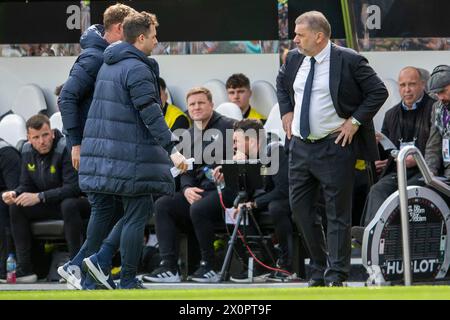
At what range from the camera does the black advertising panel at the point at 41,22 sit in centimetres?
1212

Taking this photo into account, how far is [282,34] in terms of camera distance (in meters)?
11.7

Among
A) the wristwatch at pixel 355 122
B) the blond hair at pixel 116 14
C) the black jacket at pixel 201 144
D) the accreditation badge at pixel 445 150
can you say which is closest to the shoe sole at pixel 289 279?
the black jacket at pixel 201 144

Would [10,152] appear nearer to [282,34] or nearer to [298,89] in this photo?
[282,34]

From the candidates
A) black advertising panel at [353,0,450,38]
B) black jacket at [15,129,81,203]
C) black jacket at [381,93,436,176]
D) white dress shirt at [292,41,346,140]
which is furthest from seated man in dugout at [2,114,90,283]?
white dress shirt at [292,41,346,140]

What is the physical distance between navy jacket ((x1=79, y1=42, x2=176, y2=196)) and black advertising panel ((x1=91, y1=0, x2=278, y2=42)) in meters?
3.12

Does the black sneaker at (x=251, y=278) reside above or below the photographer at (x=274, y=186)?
below

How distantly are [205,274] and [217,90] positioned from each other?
1837mm

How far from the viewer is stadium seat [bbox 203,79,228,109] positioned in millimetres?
12078

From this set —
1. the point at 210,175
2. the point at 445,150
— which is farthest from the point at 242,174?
the point at 445,150

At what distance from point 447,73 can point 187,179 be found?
8.25 ft

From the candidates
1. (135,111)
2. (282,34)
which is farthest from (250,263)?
(135,111)

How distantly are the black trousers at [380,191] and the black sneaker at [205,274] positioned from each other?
1.39 meters

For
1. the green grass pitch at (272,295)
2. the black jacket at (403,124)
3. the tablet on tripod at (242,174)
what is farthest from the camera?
the tablet on tripod at (242,174)

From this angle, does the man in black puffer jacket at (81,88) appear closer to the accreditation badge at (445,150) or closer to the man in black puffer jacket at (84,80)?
the man in black puffer jacket at (84,80)
